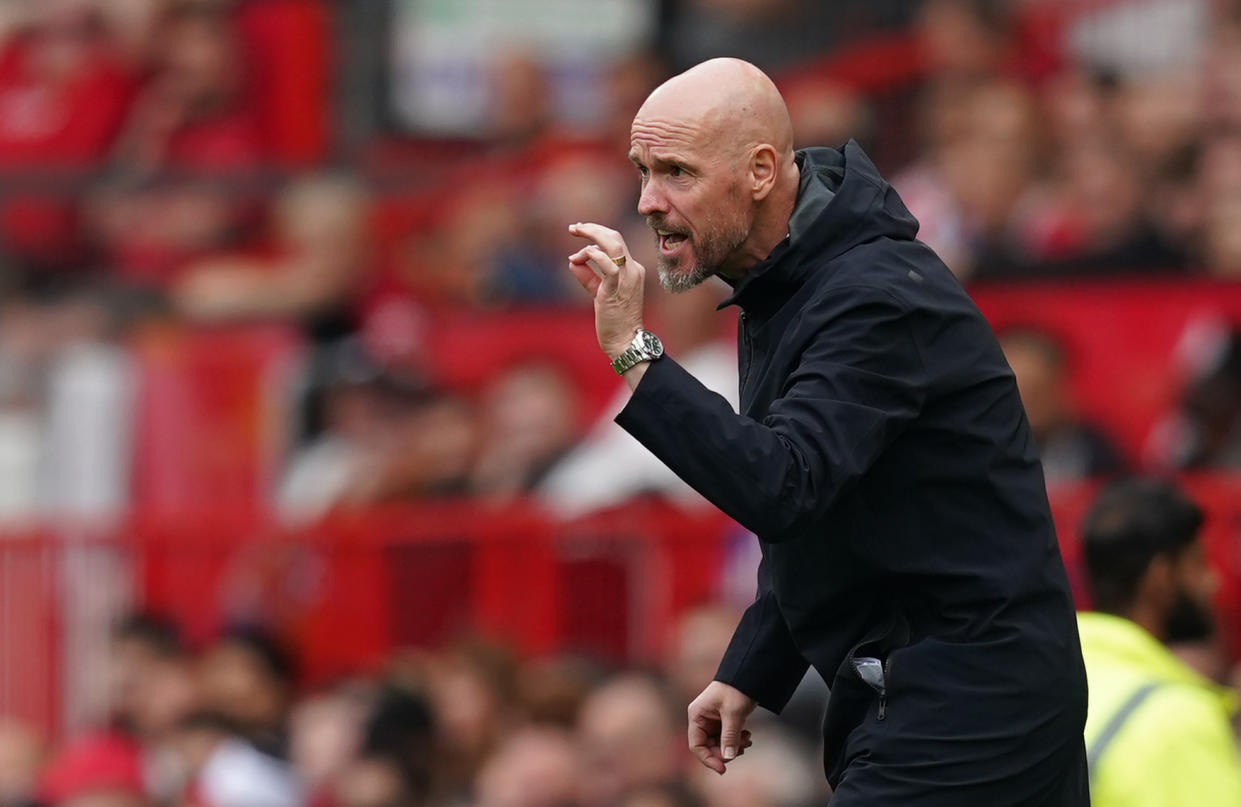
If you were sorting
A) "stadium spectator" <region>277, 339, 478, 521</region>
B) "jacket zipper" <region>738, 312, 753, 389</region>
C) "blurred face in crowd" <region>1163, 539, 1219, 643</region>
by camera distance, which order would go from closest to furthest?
"jacket zipper" <region>738, 312, 753, 389</region>
"blurred face in crowd" <region>1163, 539, 1219, 643</region>
"stadium spectator" <region>277, 339, 478, 521</region>

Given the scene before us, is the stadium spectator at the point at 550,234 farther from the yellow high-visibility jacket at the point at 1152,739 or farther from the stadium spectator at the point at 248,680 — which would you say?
the yellow high-visibility jacket at the point at 1152,739

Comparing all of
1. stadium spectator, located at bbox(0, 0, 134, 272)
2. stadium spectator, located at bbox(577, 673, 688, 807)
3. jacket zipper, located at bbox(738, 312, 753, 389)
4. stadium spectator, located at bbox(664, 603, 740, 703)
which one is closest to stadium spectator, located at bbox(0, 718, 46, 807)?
stadium spectator, located at bbox(577, 673, 688, 807)

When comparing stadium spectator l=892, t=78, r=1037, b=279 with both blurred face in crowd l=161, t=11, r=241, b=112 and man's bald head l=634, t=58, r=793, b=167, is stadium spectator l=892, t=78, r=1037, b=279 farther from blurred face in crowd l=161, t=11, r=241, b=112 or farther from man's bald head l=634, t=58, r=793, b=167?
man's bald head l=634, t=58, r=793, b=167

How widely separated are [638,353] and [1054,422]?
4392mm

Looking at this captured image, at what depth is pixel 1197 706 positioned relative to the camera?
4031mm

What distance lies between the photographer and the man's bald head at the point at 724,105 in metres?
3.60

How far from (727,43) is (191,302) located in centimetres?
348

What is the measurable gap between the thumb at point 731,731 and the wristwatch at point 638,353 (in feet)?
2.67

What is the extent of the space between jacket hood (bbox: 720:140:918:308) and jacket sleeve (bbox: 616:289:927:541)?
0.14m

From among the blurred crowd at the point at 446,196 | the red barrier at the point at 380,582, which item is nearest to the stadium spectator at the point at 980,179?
the blurred crowd at the point at 446,196

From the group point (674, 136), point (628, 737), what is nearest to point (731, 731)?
point (674, 136)

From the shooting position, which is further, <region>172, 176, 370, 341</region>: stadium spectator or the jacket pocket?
<region>172, 176, 370, 341</region>: stadium spectator

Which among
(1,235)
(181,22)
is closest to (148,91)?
(181,22)

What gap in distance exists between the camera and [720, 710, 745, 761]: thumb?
13.1 feet
